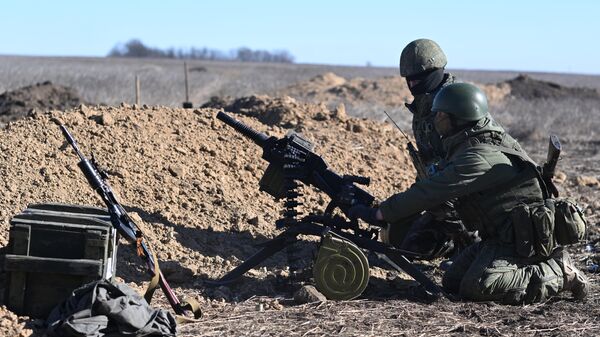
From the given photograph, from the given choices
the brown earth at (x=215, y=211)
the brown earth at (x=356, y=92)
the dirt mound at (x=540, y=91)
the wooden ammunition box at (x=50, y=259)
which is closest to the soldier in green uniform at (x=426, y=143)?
the brown earth at (x=215, y=211)

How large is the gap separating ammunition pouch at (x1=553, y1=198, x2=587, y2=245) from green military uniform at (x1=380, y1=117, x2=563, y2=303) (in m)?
0.14

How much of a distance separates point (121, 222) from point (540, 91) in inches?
1483

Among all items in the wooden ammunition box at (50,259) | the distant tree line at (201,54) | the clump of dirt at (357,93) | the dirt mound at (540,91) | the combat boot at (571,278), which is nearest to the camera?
the wooden ammunition box at (50,259)

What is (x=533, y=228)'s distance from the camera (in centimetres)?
730

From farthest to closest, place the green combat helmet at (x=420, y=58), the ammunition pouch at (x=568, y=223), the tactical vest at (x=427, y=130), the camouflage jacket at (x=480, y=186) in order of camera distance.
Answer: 1. the green combat helmet at (x=420, y=58)
2. the tactical vest at (x=427, y=130)
3. the ammunition pouch at (x=568, y=223)
4. the camouflage jacket at (x=480, y=186)

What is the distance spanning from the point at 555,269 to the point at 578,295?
330 millimetres

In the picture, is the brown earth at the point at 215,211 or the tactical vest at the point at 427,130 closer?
→ the brown earth at the point at 215,211

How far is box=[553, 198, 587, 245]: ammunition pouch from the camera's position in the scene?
7340 millimetres

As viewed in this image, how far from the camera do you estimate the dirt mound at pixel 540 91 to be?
41500mm

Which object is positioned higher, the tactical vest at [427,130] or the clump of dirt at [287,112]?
the tactical vest at [427,130]

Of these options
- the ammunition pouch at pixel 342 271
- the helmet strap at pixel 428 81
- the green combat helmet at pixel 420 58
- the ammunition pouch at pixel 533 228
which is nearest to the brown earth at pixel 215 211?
the ammunition pouch at pixel 342 271

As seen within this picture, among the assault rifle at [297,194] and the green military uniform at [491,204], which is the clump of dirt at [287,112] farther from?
the green military uniform at [491,204]

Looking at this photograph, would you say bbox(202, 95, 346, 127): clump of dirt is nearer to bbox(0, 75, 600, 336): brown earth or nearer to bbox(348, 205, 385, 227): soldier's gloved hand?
bbox(0, 75, 600, 336): brown earth

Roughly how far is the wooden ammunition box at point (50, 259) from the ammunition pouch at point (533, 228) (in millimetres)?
3012
